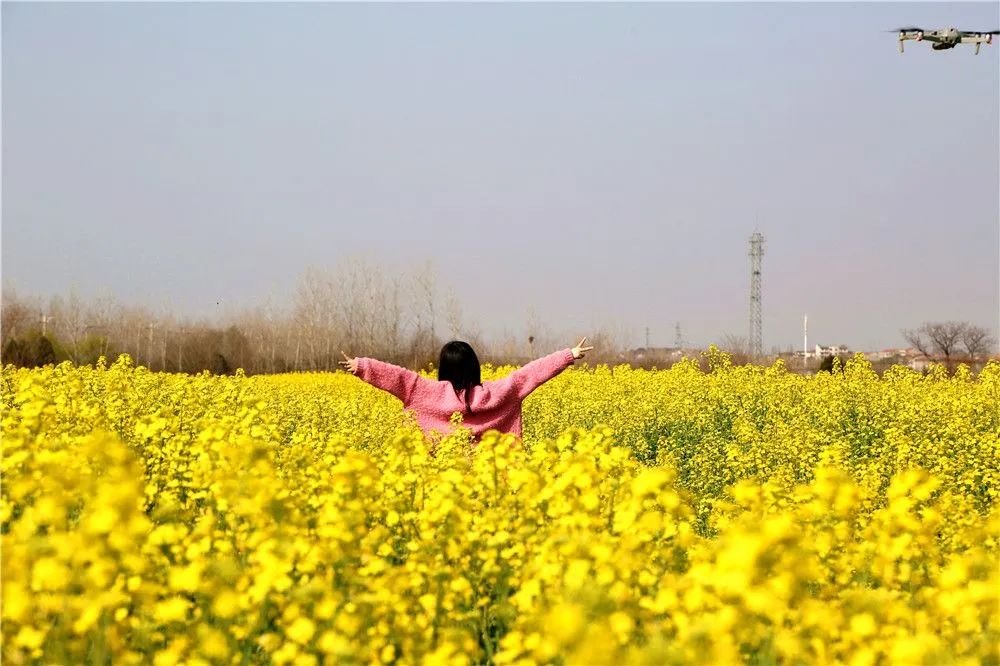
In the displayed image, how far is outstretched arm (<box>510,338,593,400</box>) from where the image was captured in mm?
8156

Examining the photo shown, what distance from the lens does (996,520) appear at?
3947mm

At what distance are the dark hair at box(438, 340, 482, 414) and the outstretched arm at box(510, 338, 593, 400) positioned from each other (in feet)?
1.22

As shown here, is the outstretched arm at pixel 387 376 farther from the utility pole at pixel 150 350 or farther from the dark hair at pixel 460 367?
the utility pole at pixel 150 350

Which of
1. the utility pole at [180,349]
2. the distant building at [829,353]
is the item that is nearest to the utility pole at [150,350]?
the utility pole at [180,349]

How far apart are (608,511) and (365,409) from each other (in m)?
10.3

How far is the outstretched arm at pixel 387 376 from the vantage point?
26.9ft

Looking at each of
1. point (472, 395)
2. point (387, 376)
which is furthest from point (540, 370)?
point (387, 376)

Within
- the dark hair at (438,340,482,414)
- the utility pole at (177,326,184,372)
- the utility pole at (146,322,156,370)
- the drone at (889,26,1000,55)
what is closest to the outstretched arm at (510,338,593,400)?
the dark hair at (438,340,482,414)

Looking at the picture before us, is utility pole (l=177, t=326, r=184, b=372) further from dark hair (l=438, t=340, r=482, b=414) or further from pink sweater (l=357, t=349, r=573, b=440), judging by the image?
dark hair (l=438, t=340, r=482, b=414)

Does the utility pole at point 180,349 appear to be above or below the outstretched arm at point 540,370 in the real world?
below

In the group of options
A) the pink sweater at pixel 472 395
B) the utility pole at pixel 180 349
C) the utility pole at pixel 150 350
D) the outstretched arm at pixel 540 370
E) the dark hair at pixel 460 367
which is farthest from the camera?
the utility pole at pixel 180 349

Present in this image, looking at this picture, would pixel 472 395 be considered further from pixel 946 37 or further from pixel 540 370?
pixel 946 37

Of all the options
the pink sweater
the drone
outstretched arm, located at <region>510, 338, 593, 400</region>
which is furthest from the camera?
the drone

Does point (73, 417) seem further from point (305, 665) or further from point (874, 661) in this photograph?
point (874, 661)
